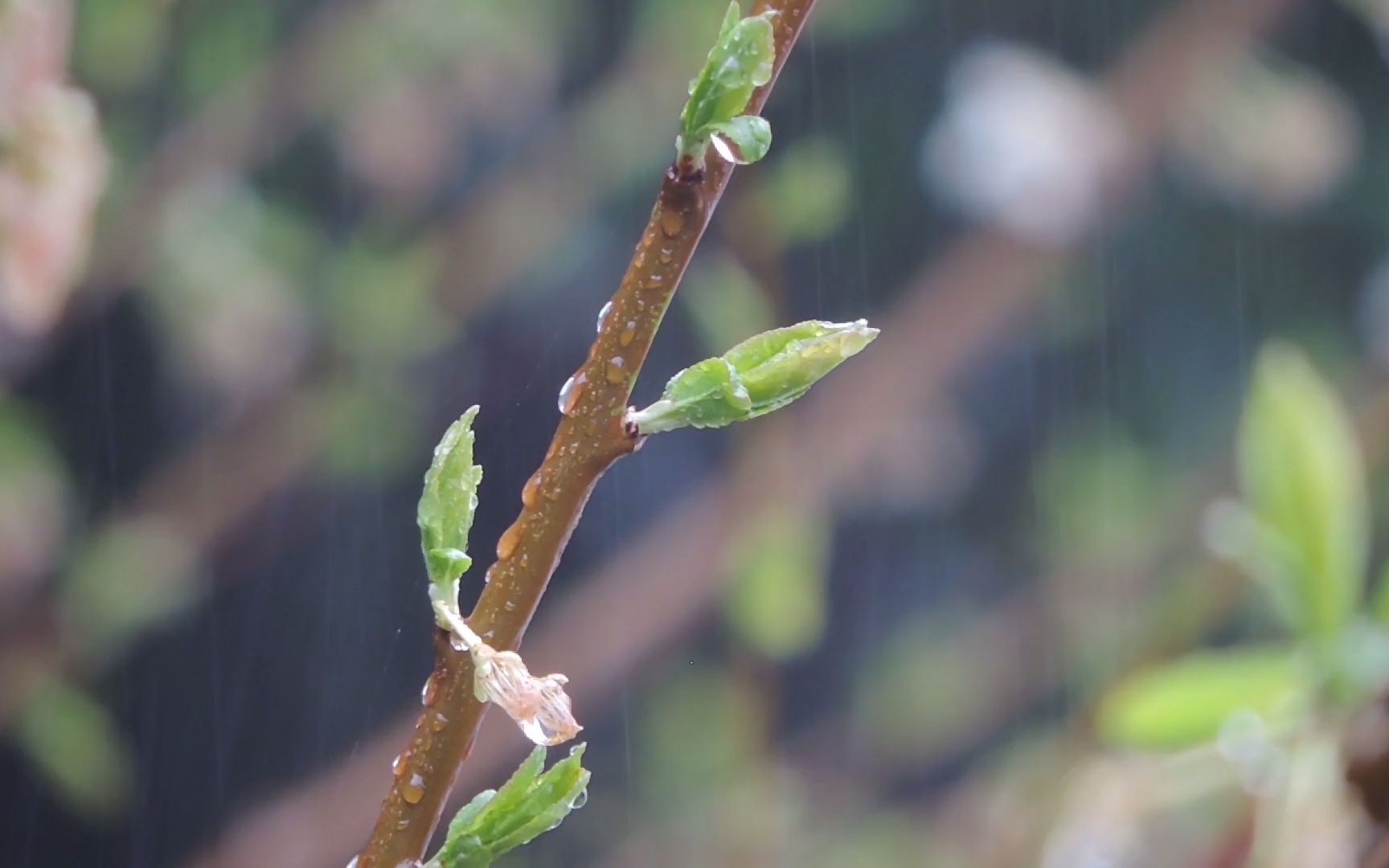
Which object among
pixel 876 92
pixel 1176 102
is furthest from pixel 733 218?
pixel 1176 102

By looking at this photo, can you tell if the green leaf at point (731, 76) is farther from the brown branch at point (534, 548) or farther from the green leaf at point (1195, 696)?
the green leaf at point (1195, 696)

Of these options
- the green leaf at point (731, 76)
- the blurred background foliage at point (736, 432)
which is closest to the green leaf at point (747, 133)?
the green leaf at point (731, 76)

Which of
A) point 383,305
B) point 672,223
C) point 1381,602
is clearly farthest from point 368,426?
point 1381,602

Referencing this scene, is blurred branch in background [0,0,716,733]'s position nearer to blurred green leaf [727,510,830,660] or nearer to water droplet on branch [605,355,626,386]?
blurred green leaf [727,510,830,660]

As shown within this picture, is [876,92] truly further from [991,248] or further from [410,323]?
[410,323]

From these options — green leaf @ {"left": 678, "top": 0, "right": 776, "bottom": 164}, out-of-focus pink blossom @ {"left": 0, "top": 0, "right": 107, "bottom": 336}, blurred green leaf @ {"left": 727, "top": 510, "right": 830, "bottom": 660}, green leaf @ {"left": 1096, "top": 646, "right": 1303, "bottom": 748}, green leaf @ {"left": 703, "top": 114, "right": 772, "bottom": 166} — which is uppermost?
out-of-focus pink blossom @ {"left": 0, "top": 0, "right": 107, "bottom": 336}

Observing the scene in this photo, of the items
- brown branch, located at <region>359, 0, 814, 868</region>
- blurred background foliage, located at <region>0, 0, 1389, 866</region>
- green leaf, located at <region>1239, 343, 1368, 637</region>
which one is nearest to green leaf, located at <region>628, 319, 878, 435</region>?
brown branch, located at <region>359, 0, 814, 868</region>
